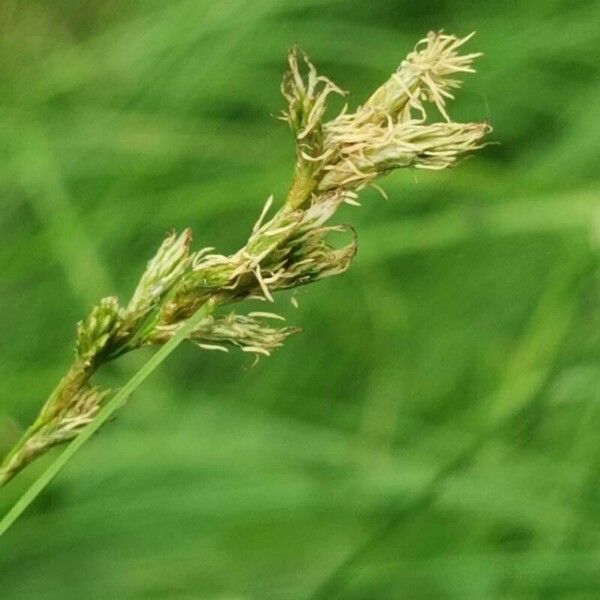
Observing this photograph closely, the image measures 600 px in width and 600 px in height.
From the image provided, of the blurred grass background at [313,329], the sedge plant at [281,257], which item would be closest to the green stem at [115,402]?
the sedge plant at [281,257]

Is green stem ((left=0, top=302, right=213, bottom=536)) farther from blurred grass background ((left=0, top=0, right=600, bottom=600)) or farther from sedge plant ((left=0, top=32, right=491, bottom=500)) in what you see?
blurred grass background ((left=0, top=0, right=600, bottom=600))

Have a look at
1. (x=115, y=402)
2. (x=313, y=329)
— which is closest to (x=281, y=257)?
(x=115, y=402)

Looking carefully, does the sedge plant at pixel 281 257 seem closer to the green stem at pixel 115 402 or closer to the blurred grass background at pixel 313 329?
the green stem at pixel 115 402

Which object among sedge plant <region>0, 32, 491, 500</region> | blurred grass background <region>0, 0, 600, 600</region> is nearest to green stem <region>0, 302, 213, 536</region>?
sedge plant <region>0, 32, 491, 500</region>

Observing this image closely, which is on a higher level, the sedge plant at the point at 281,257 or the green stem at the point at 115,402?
the sedge plant at the point at 281,257

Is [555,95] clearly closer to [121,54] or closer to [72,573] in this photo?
[121,54]
